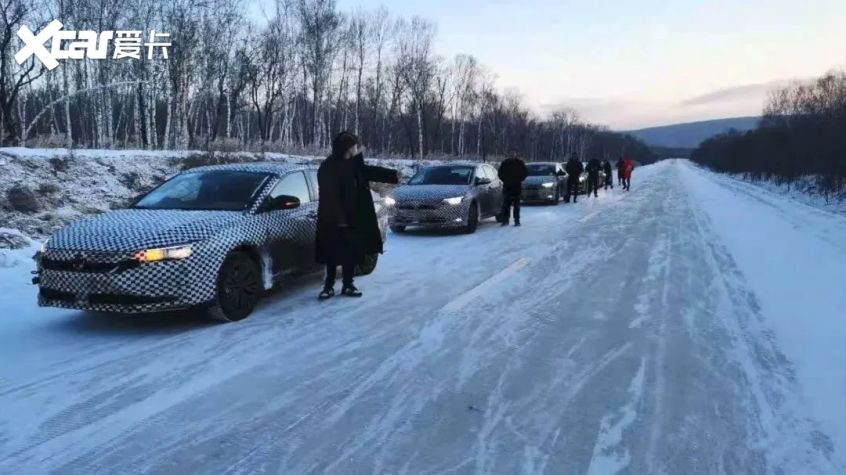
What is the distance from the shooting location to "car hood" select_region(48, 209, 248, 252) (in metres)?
5.34

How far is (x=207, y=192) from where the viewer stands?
6832 mm

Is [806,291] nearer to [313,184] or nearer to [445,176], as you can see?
[313,184]

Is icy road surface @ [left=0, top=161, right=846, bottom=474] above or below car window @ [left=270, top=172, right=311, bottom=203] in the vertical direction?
below

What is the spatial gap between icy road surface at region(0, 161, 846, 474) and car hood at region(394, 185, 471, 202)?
5076 millimetres

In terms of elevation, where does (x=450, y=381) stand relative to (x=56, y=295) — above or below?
below

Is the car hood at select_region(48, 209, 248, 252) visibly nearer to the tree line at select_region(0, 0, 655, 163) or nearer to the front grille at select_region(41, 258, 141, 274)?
the front grille at select_region(41, 258, 141, 274)

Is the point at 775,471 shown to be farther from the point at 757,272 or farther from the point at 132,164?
the point at 132,164

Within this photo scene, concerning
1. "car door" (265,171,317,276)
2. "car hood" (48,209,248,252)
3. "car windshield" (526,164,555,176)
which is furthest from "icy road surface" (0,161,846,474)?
"car windshield" (526,164,555,176)

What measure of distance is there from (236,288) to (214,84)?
138 ft

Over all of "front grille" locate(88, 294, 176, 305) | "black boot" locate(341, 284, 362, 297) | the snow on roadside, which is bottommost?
the snow on roadside

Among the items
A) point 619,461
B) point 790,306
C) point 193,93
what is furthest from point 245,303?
point 193,93

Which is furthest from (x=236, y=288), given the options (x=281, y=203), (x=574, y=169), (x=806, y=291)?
(x=574, y=169)

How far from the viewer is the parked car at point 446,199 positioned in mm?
13031

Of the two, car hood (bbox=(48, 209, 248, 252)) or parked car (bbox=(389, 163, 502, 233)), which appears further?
parked car (bbox=(389, 163, 502, 233))
